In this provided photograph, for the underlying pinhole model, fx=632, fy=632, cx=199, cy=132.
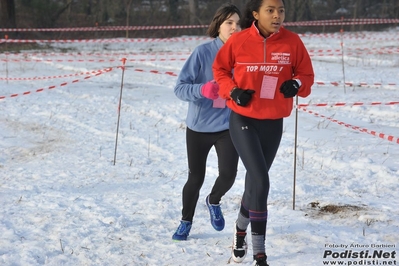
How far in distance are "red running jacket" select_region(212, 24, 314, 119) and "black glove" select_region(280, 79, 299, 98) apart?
0.34ft

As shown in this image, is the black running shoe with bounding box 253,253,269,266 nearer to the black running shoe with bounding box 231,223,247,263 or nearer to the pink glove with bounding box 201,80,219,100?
the black running shoe with bounding box 231,223,247,263

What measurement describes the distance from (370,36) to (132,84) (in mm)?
16733

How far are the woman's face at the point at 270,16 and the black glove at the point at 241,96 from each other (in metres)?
0.42

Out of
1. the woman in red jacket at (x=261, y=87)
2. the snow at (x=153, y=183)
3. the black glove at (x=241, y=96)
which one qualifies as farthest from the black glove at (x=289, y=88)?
the snow at (x=153, y=183)

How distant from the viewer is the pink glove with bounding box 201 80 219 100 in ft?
14.9

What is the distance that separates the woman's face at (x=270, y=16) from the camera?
4.14 m

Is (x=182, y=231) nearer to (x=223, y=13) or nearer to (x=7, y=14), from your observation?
(x=223, y=13)

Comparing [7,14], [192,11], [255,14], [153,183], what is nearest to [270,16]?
[255,14]

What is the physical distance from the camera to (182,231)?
4953 millimetres

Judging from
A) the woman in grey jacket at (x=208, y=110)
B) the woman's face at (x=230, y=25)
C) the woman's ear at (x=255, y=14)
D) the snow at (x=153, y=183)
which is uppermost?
the woman's ear at (x=255, y=14)

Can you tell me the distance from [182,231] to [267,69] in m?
1.56

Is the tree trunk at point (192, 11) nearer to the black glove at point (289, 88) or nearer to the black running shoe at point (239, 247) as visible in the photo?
the black running shoe at point (239, 247)

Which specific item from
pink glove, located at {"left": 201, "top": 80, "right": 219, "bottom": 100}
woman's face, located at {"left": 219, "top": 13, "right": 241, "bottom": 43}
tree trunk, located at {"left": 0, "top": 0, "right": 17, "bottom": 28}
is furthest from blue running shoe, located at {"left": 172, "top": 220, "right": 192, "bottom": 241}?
tree trunk, located at {"left": 0, "top": 0, "right": 17, "bottom": 28}

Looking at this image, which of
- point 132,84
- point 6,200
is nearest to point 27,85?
point 132,84
